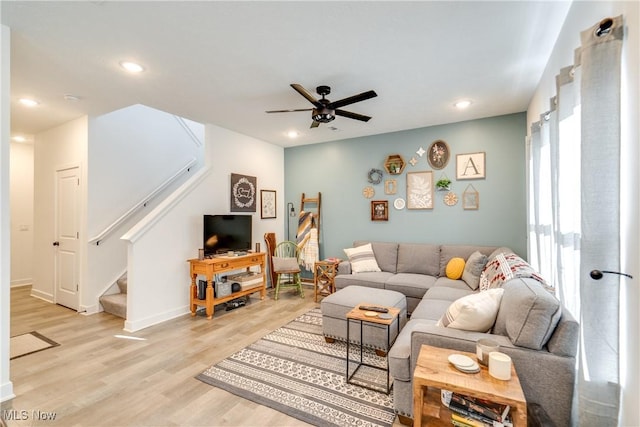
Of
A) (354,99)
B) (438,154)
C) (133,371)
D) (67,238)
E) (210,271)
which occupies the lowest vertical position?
(133,371)

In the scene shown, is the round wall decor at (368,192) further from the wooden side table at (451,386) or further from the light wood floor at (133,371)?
the wooden side table at (451,386)

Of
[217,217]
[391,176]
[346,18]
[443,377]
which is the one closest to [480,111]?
[391,176]

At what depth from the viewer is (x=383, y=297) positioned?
3.09 metres

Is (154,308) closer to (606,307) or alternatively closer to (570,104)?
(606,307)

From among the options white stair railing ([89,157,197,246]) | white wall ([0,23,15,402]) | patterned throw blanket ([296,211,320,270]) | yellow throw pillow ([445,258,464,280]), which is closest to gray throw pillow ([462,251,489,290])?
yellow throw pillow ([445,258,464,280])

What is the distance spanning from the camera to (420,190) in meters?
4.57

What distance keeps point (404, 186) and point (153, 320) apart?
4049mm

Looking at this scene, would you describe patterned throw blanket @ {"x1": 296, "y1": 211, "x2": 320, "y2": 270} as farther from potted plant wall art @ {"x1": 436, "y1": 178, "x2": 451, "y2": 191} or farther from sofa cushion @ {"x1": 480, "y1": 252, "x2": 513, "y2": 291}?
sofa cushion @ {"x1": 480, "y1": 252, "x2": 513, "y2": 291}

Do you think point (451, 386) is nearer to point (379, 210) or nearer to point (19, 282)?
point (379, 210)

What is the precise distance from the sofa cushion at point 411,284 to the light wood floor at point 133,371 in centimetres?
139

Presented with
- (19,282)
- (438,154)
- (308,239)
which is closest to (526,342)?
(438,154)

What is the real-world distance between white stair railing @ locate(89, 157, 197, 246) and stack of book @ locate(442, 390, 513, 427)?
4644mm

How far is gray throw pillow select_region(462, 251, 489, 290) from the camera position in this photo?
3.43m

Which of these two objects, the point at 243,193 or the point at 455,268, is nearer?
the point at 455,268
